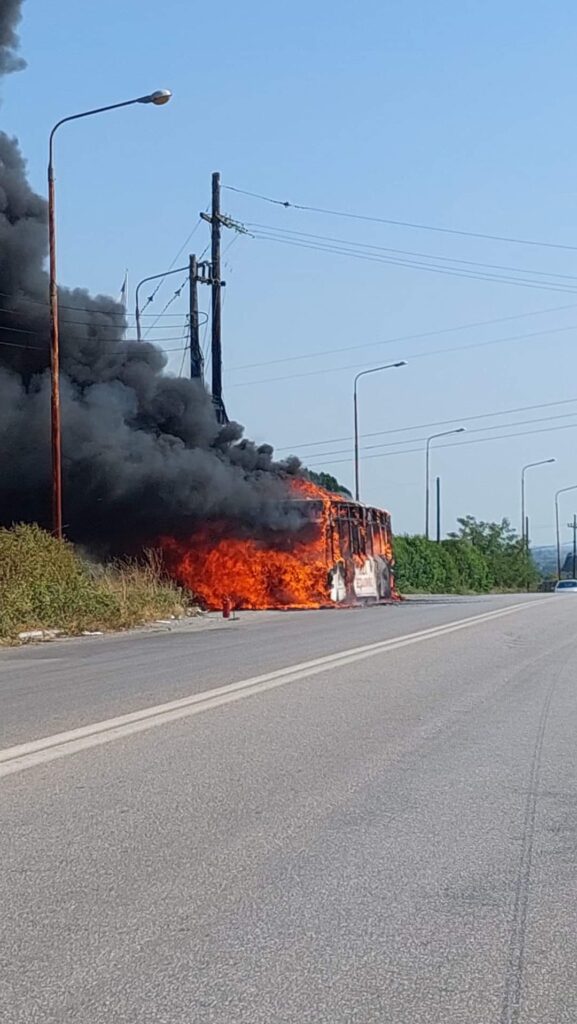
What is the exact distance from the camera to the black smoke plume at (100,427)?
3225 cm

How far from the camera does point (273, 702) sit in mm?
12242

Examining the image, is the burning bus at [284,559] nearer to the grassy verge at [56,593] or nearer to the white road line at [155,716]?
the grassy verge at [56,593]

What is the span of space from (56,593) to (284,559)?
11.2 m

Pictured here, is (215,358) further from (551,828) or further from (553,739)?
(551,828)

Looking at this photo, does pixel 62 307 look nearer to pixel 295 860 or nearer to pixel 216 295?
pixel 216 295

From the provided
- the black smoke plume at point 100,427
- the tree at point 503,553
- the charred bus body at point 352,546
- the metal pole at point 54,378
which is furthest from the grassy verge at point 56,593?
the tree at point 503,553

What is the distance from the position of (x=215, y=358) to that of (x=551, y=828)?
3019cm

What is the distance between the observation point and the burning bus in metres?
34.2

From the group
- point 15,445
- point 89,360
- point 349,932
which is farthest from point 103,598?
point 349,932

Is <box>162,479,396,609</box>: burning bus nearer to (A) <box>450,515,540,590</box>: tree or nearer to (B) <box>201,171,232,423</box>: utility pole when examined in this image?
(B) <box>201,171,232,423</box>: utility pole

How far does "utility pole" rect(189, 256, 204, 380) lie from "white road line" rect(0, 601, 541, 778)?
70.0ft

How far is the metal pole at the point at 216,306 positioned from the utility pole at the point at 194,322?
715mm

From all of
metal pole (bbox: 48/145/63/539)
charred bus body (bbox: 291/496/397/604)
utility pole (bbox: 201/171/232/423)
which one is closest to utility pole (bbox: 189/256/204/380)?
utility pole (bbox: 201/171/232/423)

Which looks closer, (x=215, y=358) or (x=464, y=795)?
(x=464, y=795)
